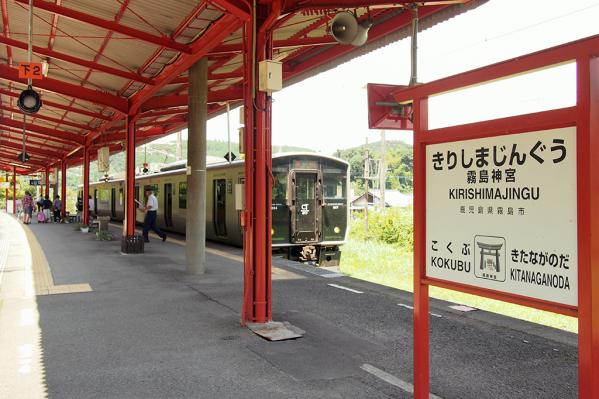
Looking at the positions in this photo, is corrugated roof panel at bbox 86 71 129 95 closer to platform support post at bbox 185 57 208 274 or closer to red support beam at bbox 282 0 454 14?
platform support post at bbox 185 57 208 274

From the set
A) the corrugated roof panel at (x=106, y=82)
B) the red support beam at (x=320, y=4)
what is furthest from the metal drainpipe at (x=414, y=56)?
the corrugated roof panel at (x=106, y=82)

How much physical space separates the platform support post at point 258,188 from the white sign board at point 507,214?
3077mm

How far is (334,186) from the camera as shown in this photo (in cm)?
1320

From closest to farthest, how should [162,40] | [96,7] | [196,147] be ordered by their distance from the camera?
1. [96,7]
2. [162,40]
3. [196,147]

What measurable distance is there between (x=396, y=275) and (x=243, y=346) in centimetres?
897

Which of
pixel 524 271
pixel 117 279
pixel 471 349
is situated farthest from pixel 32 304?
pixel 524 271

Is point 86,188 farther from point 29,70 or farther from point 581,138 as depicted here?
point 581,138

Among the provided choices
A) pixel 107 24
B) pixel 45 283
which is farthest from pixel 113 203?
pixel 107 24

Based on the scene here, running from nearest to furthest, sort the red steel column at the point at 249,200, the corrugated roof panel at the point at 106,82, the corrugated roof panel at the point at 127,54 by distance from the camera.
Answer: the red steel column at the point at 249,200 < the corrugated roof panel at the point at 127,54 < the corrugated roof panel at the point at 106,82

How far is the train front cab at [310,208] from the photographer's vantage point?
40.8 feet

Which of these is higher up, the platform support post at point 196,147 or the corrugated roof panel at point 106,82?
the corrugated roof panel at point 106,82

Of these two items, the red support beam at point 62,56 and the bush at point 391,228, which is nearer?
the red support beam at point 62,56

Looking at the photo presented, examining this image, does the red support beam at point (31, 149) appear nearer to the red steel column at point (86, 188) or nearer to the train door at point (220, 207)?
the red steel column at point (86, 188)

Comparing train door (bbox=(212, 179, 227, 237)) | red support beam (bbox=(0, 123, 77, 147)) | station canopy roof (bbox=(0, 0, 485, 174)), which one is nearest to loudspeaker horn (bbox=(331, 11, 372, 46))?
station canopy roof (bbox=(0, 0, 485, 174))
